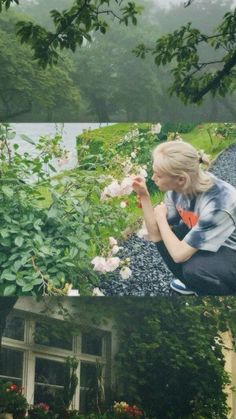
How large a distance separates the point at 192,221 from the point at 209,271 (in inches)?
16.3

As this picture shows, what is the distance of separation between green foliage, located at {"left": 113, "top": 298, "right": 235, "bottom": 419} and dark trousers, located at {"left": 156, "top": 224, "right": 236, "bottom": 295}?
5.78 feet

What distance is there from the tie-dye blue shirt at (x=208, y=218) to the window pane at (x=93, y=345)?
6.82 ft

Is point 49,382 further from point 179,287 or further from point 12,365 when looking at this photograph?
point 179,287

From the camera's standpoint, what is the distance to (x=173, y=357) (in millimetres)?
4555

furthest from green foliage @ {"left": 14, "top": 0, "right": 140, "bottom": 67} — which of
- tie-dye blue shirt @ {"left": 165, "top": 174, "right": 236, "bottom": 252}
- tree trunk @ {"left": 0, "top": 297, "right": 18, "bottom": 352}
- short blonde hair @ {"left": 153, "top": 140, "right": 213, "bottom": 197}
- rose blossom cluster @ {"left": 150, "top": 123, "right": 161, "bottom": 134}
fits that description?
tree trunk @ {"left": 0, "top": 297, "right": 18, "bottom": 352}

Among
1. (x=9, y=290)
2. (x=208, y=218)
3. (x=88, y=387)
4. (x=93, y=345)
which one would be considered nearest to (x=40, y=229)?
(x=9, y=290)

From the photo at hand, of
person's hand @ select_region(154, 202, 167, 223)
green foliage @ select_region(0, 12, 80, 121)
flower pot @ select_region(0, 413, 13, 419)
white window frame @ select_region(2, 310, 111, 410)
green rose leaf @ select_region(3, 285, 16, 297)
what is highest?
green foliage @ select_region(0, 12, 80, 121)

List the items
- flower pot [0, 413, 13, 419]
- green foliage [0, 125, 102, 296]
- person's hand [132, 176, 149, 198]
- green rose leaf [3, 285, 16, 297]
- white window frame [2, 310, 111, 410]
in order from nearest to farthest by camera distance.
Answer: flower pot [0, 413, 13, 419] < white window frame [2, 310, 111, 410] < green rose leaf [3, 285, 16, 297] < green foliage [0, 125, 102, 296] < person's hand [132, 176, 149, 198]

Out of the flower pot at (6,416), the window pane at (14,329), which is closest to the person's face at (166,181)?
the window pane at (14,329)

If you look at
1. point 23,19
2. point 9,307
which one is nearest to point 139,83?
point 23,19

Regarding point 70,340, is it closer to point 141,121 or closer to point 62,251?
point 62,251

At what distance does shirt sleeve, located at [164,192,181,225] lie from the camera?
21.5 feet

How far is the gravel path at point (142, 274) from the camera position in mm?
6629

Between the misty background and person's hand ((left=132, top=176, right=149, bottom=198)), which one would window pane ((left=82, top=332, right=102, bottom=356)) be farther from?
the misty background
